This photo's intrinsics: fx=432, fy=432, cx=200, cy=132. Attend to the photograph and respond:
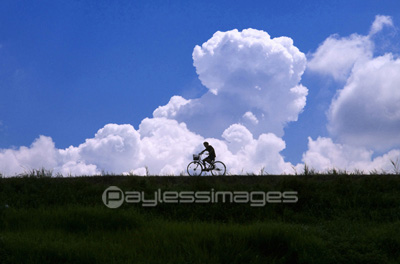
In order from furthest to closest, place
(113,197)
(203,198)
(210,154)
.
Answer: (210,154) → (113,197) → (203,198)

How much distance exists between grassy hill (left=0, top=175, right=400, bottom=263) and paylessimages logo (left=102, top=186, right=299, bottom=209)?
212 millimetres

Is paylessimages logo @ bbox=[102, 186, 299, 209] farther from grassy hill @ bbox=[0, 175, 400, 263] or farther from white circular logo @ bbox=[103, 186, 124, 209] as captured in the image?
grassy hill @ bbox=[0, 175, 400, 263]

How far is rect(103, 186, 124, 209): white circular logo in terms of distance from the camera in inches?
612

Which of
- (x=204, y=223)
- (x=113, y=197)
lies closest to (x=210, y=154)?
(x=113, y=197)

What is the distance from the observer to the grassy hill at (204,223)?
9508 mm

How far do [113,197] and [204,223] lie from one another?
540 centimetres

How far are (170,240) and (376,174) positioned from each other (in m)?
11.7

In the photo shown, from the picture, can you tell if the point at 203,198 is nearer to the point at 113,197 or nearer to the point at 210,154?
the point at 113,197

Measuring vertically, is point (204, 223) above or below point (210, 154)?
below

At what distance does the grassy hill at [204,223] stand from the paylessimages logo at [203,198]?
0.69ft

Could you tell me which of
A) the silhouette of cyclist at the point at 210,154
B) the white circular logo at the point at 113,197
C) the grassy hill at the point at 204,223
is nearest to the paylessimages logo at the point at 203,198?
the white circular logo at the point at 113,197

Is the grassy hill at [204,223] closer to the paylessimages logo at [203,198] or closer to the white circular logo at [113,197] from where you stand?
the paylessimages logo at [203,198]

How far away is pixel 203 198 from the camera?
622 inches

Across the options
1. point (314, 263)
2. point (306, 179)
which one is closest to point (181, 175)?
point (306, 179)
